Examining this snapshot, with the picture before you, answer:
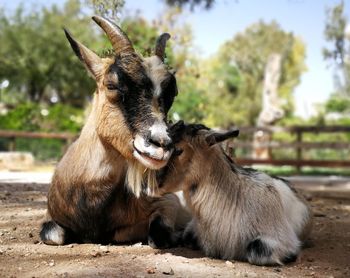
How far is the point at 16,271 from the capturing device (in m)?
3.80

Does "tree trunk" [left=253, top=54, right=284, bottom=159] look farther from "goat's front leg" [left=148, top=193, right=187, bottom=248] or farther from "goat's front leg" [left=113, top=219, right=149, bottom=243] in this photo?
"goat's front leg" [left=113, top=219, right=149, bottom=243]

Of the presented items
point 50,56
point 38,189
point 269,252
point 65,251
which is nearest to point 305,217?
point 269,252

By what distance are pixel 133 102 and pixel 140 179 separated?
2.20 feet

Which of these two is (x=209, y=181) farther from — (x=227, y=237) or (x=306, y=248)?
(x=306, y=248)

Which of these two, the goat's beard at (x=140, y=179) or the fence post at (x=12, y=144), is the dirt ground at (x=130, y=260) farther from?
the fence post at (x=12, y=144)

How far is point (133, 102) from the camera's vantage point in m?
4.21

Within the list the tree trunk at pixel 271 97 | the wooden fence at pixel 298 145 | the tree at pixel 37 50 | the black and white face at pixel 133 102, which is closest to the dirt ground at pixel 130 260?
the black and white face at pixel 133 102

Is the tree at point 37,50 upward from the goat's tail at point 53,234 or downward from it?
upward

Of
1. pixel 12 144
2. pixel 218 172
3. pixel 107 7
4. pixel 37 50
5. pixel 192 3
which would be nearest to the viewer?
pixel 218 172

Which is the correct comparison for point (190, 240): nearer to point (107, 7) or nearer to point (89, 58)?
point (89, 58)

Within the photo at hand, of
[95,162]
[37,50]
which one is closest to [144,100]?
[95,162]

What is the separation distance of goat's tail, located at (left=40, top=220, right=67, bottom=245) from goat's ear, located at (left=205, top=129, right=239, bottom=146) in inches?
61.7

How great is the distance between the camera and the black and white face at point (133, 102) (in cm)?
399

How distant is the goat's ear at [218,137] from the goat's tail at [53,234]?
1.57 m
